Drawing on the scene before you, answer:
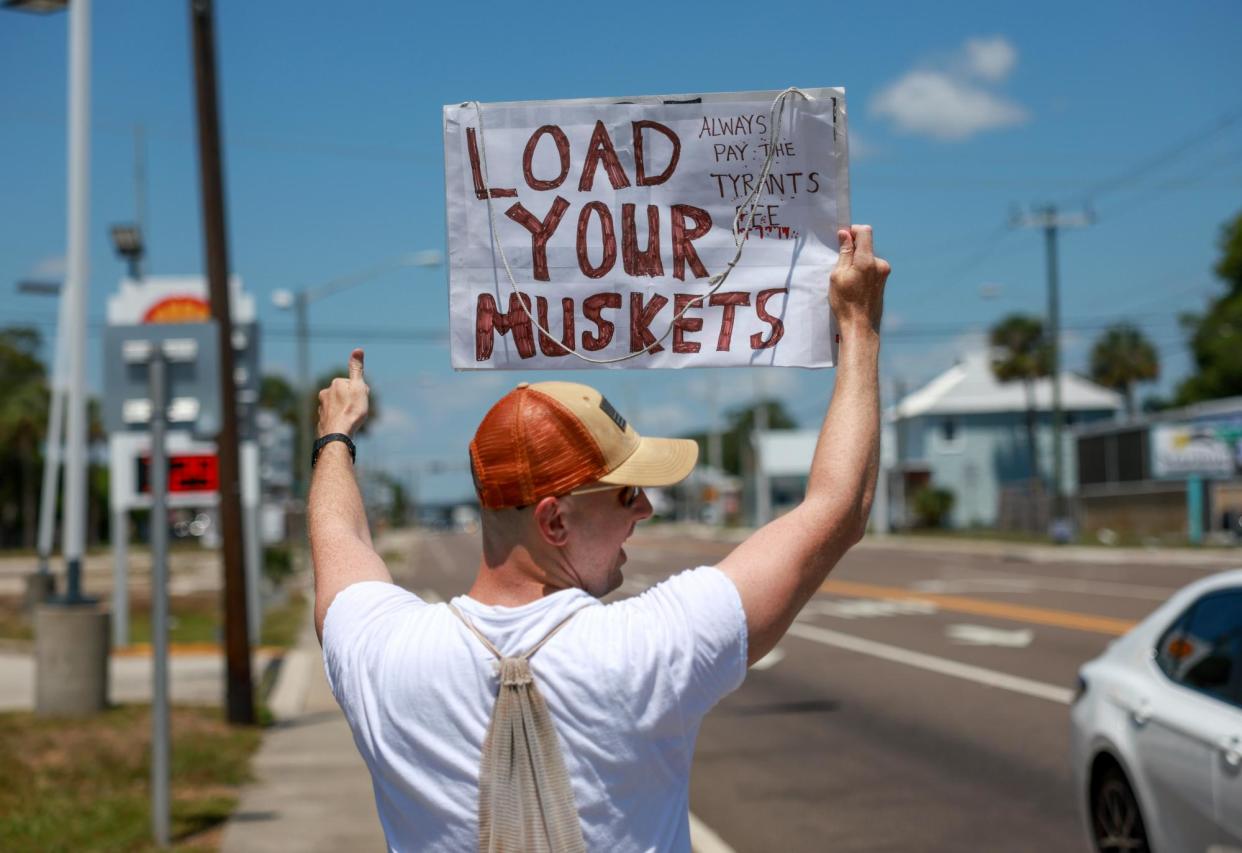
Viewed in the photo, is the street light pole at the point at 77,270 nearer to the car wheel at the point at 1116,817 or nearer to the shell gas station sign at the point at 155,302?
the shell gas station sign at the point at 155,302

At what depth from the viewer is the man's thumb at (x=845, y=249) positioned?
8.71 ft

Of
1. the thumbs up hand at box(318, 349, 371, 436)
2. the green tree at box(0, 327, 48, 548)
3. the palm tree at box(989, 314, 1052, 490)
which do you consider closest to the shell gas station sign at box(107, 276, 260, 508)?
the thumbs up hand at box(318, 349, 371, 436)

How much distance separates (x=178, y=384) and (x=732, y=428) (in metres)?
181

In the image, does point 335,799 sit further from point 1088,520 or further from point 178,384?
point 1088,520

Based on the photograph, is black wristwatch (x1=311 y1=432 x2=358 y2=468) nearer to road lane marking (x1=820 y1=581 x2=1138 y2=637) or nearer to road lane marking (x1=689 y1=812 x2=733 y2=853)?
road lane marking (x1=689 y1=812 x2=733 y2=853)

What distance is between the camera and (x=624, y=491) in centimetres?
246

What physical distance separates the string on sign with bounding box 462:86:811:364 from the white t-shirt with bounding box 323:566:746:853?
567 mm

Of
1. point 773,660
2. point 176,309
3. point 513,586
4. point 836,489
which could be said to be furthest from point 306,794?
point 176,309

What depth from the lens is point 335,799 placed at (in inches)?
392

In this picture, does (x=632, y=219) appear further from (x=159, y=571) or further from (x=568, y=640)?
(x=159, y=571)

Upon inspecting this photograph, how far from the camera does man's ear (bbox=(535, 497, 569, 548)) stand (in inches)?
94.3

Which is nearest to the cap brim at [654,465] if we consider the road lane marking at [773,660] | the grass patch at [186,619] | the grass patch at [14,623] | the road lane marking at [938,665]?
the road lane marking at [938,665]

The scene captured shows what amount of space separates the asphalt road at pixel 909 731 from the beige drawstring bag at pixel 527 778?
6469 mm

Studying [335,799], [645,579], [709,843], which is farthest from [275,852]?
[645,579]
